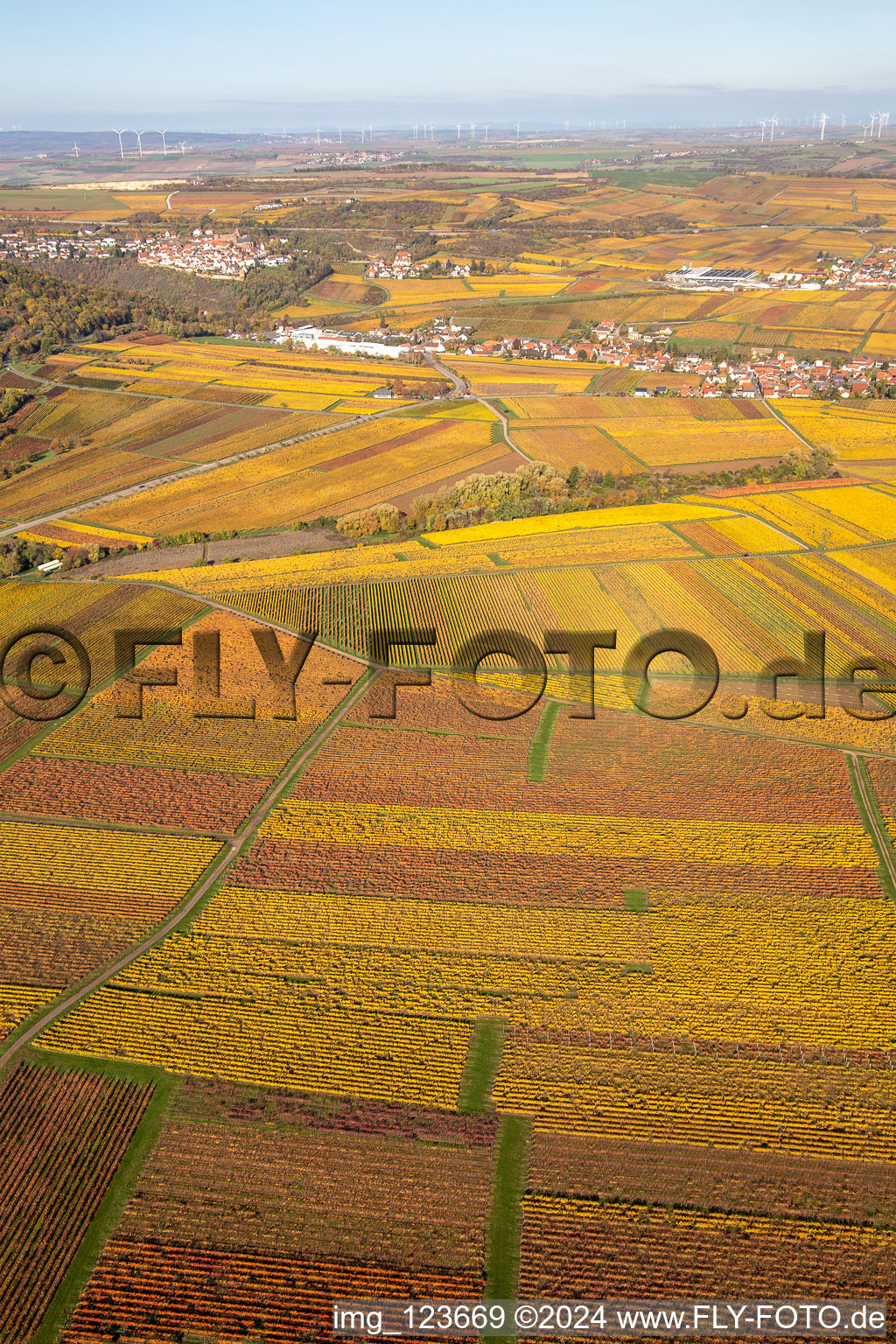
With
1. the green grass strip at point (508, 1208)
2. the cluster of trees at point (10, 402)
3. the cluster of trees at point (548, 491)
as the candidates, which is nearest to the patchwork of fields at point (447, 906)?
the green grass strip at point (508, 1208)

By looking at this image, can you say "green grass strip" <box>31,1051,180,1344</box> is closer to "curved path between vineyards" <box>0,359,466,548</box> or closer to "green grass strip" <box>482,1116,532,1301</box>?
"green grass strip" <box>482,1116,532,1301</box>

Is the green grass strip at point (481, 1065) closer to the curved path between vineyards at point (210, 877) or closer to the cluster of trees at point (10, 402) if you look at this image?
the curved path between vineyards at point (210, 877)

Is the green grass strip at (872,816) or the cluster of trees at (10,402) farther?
the cluster of trees at (10,402)

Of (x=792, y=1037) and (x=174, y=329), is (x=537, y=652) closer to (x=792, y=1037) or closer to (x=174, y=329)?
(x=792, y=1037)

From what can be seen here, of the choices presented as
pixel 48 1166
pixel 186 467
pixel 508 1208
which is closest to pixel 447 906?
pixel 508 1208

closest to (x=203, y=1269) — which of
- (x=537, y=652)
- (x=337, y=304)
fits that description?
(x=537, y=652)
